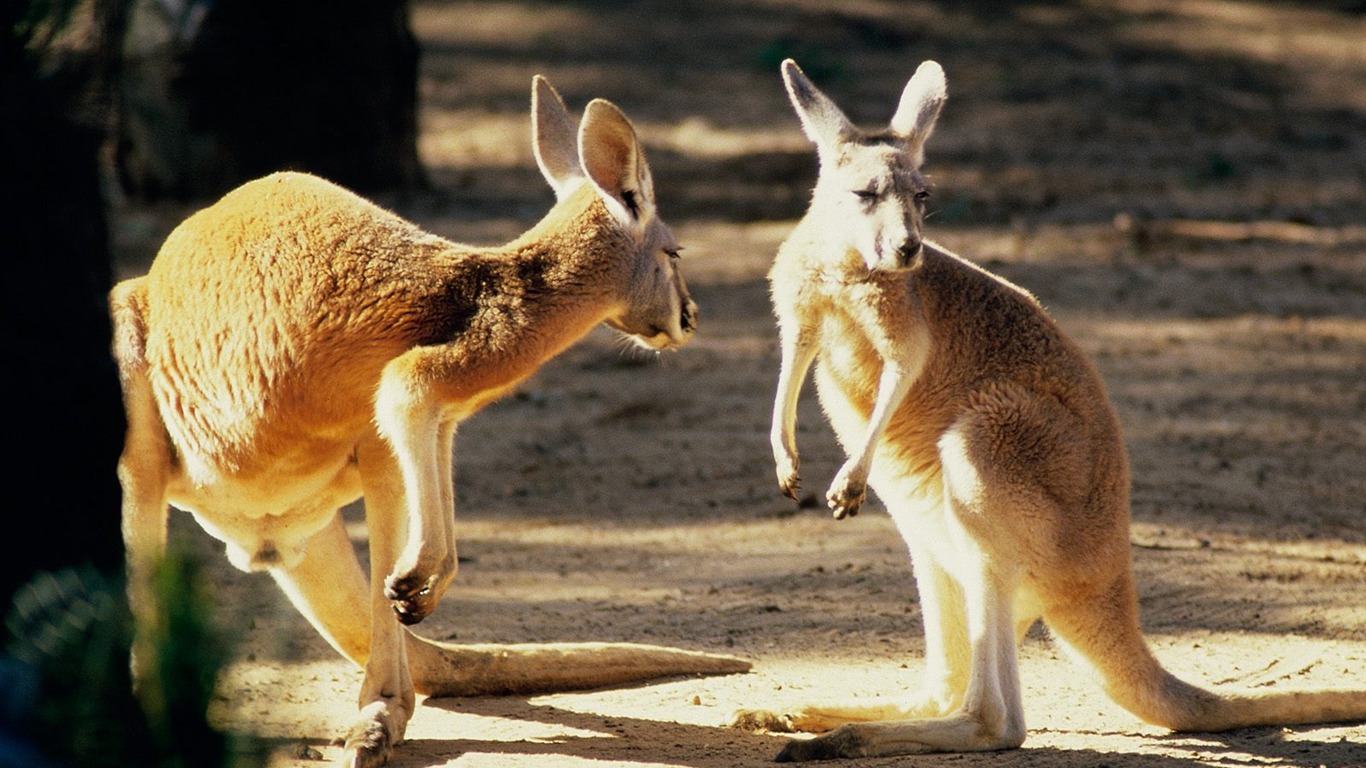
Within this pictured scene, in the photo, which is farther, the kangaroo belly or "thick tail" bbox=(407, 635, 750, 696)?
"thick tail" bbox=(407, 635, 750, 696)

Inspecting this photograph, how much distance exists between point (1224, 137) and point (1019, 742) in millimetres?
8330

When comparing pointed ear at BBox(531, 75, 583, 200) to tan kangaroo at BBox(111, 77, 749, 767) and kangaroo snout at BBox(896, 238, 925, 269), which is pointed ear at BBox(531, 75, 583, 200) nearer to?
tan kangaroo at BBox(111, 77, 749, 767)

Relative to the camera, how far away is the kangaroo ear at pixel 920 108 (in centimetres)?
409

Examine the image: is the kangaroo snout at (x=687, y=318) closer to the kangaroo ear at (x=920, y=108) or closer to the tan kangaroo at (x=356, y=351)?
the tan kangaroo at (x=356, y=351)

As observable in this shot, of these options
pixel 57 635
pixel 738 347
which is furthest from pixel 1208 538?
pixel 57 635

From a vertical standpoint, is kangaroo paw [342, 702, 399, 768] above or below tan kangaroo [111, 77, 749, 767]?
below

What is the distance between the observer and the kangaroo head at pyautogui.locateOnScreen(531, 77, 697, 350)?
3.80 metres

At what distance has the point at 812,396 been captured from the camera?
23.4 feet

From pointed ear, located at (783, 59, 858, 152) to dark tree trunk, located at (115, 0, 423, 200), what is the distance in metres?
5.96

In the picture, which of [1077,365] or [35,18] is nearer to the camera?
[35,18]

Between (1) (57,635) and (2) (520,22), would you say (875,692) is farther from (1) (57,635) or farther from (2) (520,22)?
(2) (520,22)

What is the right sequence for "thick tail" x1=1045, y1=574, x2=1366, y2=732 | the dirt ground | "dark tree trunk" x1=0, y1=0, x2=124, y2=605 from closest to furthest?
"dark tree trunk" x1=0, y1=0, x2=124, y2=605
"thick tail" x1=1045, y1=574, x2=1366, y2=732
the dirt ground

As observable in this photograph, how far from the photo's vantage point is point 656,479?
20.2 ft

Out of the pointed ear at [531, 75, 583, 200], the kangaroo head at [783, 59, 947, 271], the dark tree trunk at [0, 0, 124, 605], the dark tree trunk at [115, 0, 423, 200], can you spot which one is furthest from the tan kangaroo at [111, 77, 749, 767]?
the dark tree trunk at [115, 0, 423, 200]
